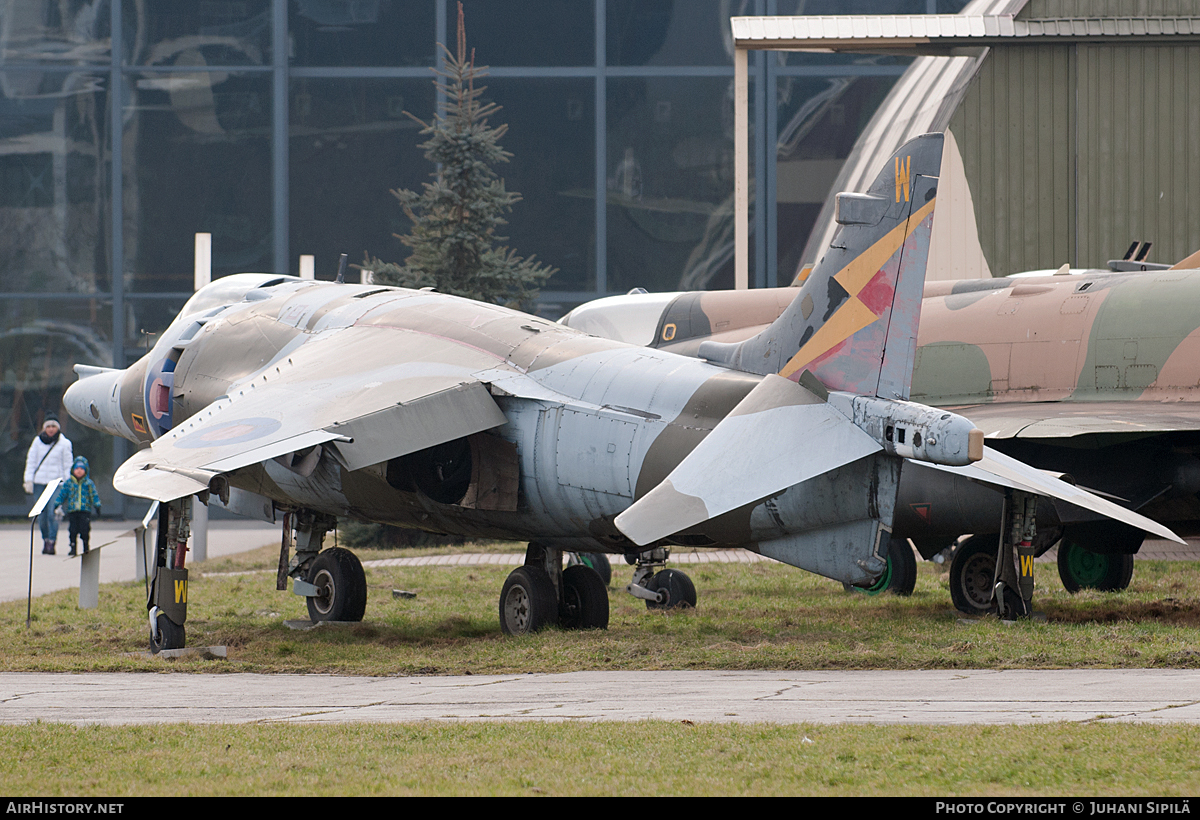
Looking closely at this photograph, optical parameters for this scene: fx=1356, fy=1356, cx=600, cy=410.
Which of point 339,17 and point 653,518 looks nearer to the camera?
point 653,518

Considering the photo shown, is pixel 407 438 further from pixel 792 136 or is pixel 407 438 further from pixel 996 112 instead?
pixel 792 136

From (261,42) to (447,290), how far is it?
1103cm

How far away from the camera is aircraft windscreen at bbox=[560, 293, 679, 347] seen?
18.8m

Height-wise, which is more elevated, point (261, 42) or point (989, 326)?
point (261, 42)

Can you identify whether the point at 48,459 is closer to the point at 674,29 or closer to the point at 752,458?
the point at 674,29

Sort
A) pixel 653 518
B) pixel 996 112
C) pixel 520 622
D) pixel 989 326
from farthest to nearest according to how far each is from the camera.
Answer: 1. pixel 996 112
2. pixel 989 326
3. pixel 520 622
4. pixel 653 518

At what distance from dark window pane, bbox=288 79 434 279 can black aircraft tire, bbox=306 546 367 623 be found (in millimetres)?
18553

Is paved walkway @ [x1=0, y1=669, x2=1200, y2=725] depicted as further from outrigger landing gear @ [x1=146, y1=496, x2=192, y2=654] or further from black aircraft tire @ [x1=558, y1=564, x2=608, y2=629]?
black aircraft tire @ [x1=558, y1=564, x2=608, y2=629]

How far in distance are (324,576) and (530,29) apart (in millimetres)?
20693

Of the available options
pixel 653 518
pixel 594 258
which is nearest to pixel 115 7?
pixel 594 258

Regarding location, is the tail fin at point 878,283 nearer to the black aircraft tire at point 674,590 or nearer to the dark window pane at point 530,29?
the black aircraft tire at point 674,590

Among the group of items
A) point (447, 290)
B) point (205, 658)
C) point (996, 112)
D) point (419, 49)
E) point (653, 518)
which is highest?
point (419, 49)

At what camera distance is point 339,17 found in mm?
32281

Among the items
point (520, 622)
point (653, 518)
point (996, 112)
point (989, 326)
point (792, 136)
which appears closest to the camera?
point (653, 518)
